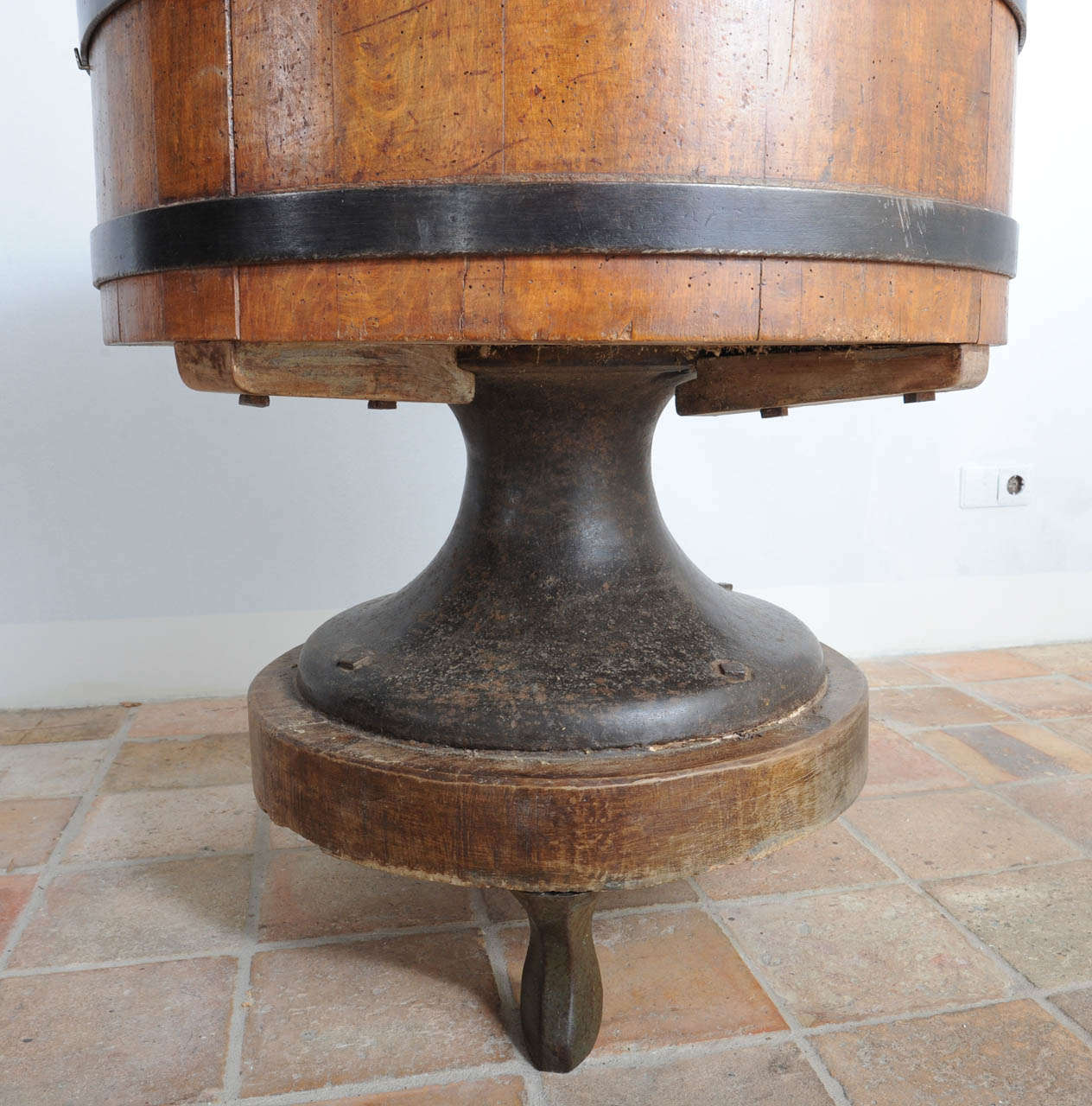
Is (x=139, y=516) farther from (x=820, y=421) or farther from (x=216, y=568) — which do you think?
(x=820, y=421)

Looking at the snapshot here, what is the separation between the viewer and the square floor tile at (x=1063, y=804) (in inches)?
71.9

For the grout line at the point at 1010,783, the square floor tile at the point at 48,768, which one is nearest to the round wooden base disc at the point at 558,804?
the grout line at the point at 1010,783

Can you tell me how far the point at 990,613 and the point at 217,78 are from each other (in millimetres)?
2699

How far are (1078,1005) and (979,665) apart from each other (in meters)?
1.64

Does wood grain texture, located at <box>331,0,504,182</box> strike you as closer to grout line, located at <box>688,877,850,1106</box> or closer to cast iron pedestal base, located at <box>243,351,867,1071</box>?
cast iron pedestal base, located at <box>243,351,867,1071</box>

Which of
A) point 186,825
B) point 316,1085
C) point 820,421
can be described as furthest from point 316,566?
point 316,1085

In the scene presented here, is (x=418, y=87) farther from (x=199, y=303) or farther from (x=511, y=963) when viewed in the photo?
(x=511, y=963)

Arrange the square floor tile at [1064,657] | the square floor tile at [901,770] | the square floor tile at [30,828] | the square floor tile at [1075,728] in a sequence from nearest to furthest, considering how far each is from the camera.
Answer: the square floor tile at [30,828]
the square floor tile at [901,770]
the square floor tile at [1075,728]
the square floor tile at [1064,657]

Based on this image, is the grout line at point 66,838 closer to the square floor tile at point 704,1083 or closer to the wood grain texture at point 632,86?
the square floor tile at point 704,1083

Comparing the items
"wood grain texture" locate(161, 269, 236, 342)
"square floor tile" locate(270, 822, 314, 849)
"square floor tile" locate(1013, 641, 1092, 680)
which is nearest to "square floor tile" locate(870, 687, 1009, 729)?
"square floor tile" locate(1013, 641, 1092, 680)

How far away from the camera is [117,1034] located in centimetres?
127

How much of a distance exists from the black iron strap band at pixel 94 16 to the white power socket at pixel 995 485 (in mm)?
1983

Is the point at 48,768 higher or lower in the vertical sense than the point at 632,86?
lower

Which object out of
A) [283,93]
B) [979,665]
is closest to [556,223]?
[283,93]
